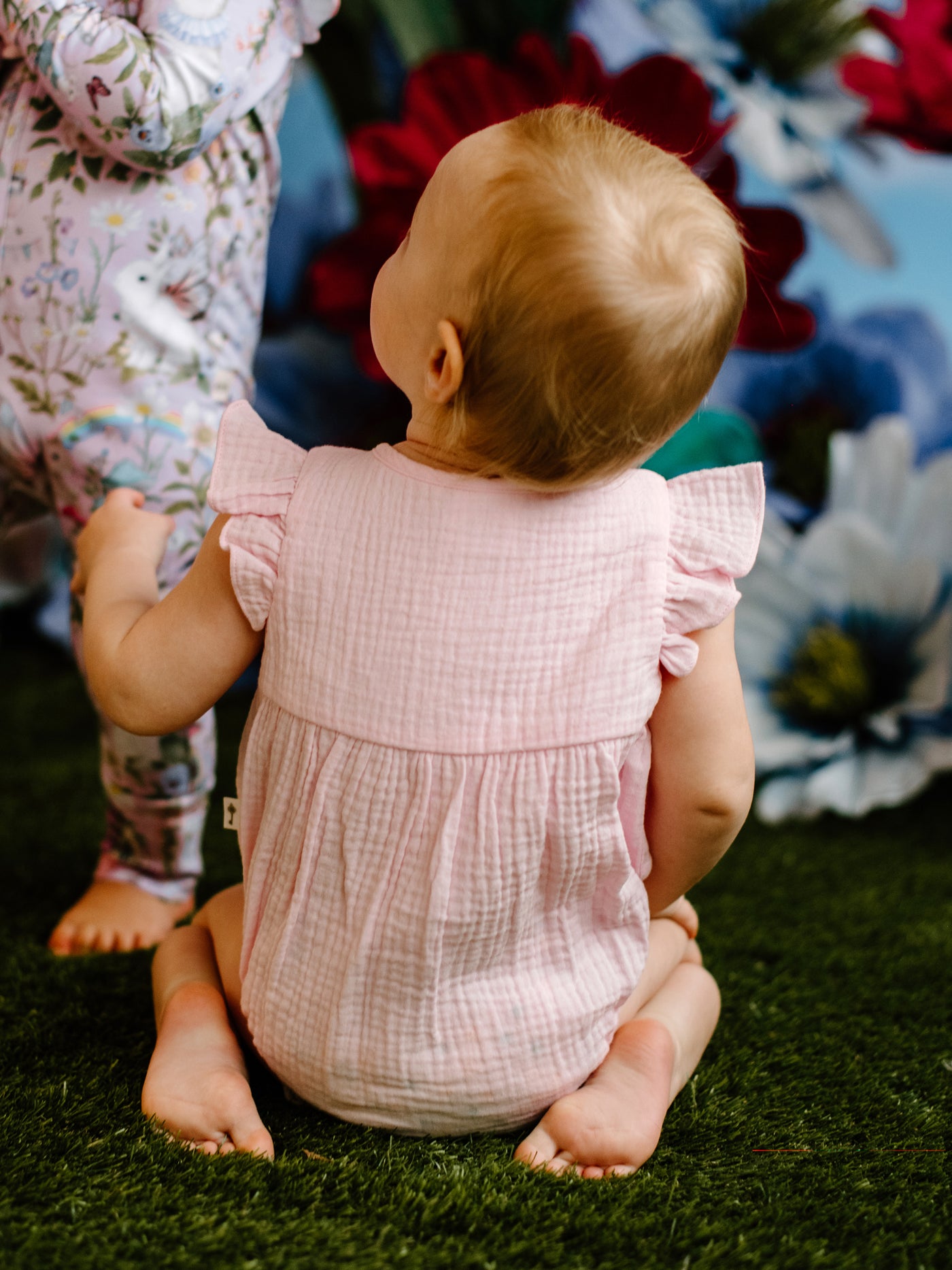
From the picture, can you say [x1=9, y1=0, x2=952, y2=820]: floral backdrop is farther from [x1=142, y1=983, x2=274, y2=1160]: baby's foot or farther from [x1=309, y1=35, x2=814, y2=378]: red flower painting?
[x1=142, y1=983, x2=274, y2=1160]: baby's foot

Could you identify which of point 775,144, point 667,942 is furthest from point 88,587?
point 775,144

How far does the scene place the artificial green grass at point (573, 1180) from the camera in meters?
0.59

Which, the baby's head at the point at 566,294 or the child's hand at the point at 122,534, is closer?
the baby's head at the point at 566,294

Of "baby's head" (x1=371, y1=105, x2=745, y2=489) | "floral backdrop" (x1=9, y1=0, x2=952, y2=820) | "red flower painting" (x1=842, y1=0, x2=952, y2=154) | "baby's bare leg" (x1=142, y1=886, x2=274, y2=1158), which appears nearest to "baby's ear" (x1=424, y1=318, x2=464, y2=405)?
"baby's head" (x1=371, y1=105, x2=745, y2=489)

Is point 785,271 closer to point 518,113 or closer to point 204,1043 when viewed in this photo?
point 518,113

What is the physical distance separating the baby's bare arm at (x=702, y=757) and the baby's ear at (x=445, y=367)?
195mm

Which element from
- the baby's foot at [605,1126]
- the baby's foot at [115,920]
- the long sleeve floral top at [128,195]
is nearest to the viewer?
the baby's foot at [605,1126]

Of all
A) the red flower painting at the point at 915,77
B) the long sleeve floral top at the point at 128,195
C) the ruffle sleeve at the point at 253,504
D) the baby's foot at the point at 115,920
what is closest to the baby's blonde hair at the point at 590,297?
the ruffle sleeve at the point at 253,504

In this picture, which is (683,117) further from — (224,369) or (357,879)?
(357,879)

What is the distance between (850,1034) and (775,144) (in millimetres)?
969

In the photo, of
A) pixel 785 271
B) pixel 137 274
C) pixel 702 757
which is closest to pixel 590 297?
pixel 702 757

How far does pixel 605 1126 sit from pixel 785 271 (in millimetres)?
898

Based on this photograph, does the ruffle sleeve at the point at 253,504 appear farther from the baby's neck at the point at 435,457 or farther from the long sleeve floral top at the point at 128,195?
the long sleeve floral top at the point at 128,195

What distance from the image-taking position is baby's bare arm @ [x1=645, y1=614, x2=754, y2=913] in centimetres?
70
